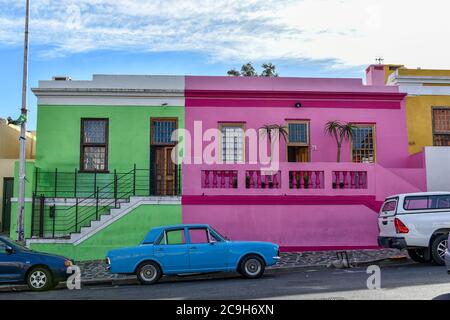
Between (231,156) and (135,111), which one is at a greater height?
(135,111)

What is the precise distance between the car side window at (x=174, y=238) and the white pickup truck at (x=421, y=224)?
5.48m

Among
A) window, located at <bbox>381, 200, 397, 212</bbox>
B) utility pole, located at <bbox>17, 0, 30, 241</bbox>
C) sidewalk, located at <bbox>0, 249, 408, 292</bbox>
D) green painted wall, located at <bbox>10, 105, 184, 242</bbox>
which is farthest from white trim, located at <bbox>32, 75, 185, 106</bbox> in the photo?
window, located at <bbox>381, 200, 397, 212</bbox>

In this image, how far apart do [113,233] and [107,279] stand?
346cm

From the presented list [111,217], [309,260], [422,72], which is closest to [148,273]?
[111,217]

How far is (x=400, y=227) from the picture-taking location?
1393 cm

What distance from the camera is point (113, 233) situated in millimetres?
16859

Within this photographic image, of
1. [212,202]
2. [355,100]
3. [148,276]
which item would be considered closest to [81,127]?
[212,202]

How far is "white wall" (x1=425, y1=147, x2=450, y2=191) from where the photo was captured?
18.6 m

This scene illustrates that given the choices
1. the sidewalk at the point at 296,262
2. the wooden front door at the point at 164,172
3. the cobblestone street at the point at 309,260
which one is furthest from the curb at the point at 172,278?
the wooden front door at the point at 164,172

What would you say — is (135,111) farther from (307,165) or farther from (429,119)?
(429,119)

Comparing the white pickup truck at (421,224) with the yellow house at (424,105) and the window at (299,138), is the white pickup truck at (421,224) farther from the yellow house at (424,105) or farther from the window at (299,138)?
the yellow house at (424,105)

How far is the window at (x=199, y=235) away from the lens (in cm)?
1263

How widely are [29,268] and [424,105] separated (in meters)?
Answer: 14.7
